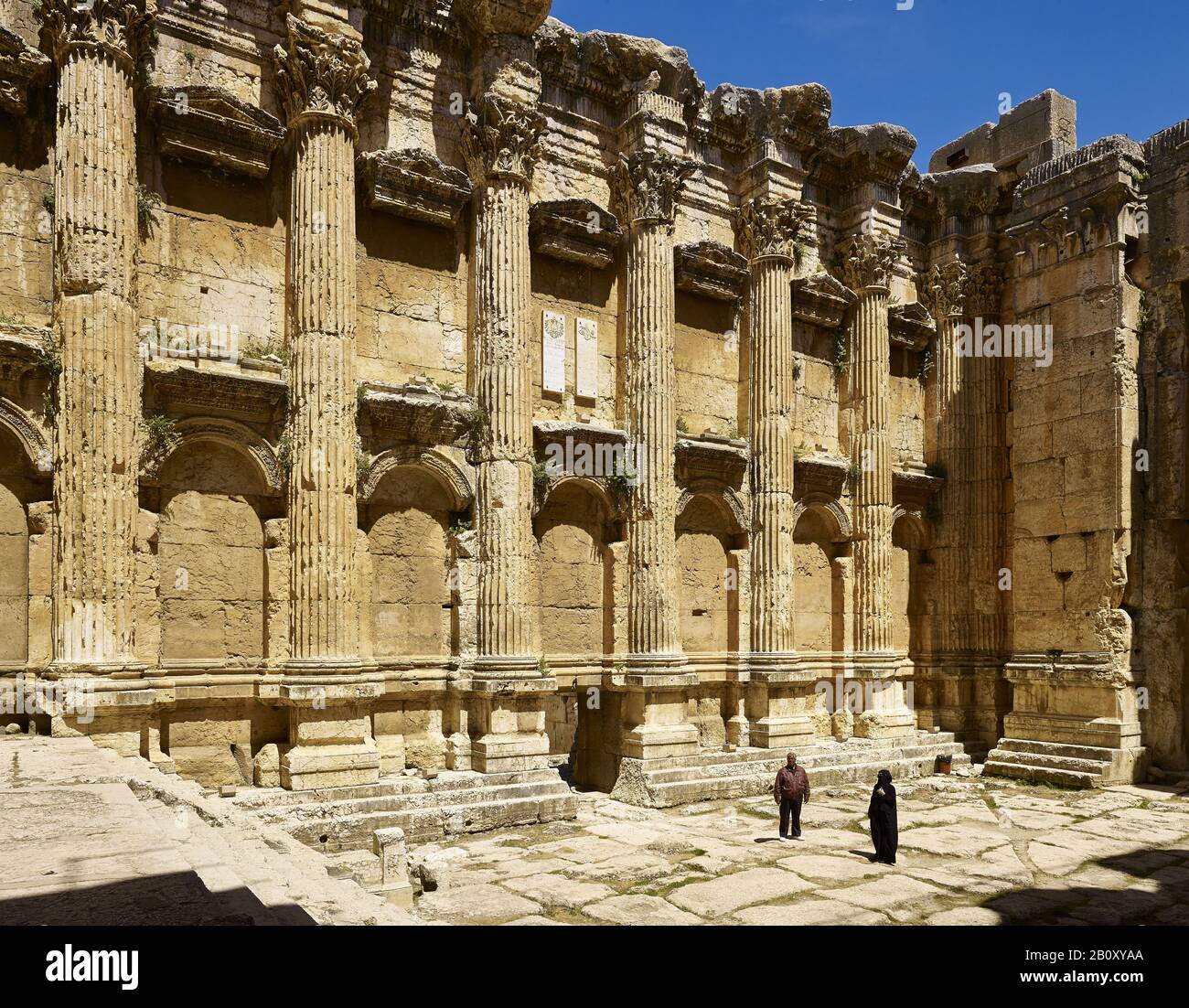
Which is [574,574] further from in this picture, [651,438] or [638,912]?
[638,912]

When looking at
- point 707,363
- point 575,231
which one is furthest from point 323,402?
point 707,363

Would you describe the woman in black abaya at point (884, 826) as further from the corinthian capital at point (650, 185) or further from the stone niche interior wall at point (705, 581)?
the corinthian capital at point (650, 185)

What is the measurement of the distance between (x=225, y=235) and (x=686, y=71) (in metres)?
7.73

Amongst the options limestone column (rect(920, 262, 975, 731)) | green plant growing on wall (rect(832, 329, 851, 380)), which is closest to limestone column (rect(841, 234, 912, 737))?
green plant growing on wall (rect(832, 329, 851, 380))

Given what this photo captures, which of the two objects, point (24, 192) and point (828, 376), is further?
point (828, 376)

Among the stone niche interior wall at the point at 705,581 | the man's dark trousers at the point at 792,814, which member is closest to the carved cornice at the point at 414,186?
the stone niche interior wall at the point at 705,581

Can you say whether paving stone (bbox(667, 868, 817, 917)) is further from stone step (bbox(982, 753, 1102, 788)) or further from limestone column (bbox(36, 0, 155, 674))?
stone step (bbox(982, 753, 1102, 788))

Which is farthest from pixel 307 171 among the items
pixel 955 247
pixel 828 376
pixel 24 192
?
pixel 955 247

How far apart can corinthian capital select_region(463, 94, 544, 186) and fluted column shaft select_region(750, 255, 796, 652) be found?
4.78 meters

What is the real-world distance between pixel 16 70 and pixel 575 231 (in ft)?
23.3

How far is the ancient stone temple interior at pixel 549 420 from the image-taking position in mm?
10195

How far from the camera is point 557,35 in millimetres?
14070

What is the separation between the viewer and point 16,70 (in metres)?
9.96

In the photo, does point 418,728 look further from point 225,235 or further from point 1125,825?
point 1125,825
